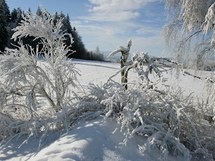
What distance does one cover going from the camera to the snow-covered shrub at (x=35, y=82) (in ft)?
16.2

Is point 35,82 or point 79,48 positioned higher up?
point 35,82

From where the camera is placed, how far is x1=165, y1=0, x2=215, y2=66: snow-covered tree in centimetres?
630

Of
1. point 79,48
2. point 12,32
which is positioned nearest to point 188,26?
point 12,32

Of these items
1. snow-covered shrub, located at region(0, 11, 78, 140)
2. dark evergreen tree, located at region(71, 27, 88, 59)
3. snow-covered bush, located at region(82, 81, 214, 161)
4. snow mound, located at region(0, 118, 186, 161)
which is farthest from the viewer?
dark evergreen tree, located at region(71, 27, 88, 59)

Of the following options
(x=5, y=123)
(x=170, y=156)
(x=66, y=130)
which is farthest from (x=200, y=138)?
(x=5, y=123)

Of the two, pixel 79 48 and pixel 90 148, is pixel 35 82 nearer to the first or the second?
pixel 90 148

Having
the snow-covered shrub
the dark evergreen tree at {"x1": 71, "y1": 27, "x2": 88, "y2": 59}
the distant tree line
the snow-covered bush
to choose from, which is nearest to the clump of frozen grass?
the snow-covered bush

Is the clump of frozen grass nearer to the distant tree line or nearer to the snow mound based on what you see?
the snow mound

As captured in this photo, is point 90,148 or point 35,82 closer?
point 90,148

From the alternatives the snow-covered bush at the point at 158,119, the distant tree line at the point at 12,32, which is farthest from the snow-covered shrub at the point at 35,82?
the distant tree line at the point at 12,32

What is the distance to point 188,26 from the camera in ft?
22.1

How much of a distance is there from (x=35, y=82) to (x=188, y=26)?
11.0 ft

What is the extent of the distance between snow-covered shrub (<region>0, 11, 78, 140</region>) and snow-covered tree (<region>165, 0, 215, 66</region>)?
2595 mm

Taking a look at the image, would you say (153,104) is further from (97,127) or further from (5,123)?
(5,123)
